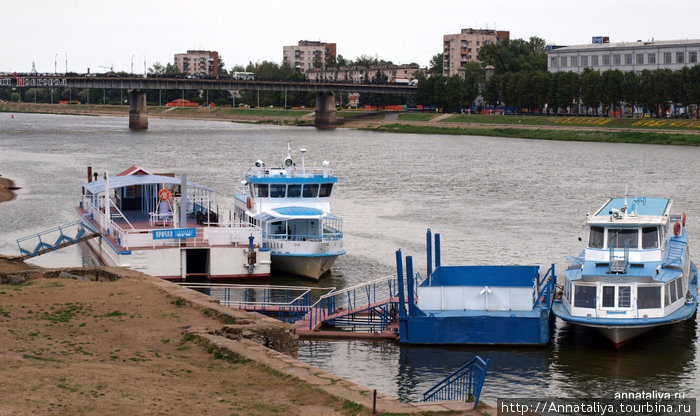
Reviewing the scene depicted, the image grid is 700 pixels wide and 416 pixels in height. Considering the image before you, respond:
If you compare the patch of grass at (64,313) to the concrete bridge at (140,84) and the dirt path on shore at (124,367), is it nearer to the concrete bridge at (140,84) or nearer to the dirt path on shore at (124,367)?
Result: the dirt path on shore at (124,367)

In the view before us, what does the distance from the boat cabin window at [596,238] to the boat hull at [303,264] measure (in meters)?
12.8

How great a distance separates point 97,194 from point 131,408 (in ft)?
112

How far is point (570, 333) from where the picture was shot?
109 ft

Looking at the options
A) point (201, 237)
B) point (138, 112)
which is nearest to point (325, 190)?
point (201, 237)

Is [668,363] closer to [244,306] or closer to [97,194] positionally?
[244,306]

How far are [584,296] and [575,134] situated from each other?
4863 inches

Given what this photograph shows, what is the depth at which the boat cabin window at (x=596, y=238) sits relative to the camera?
3334 cm

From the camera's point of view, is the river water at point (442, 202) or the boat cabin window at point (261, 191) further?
the boat cabin window at point (261, 191)

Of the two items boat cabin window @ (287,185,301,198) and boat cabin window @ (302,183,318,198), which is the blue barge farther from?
boat cabin window @ (287,185,301,198)

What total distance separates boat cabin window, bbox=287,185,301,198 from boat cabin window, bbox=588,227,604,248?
15639mm

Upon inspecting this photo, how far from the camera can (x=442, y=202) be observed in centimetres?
7262

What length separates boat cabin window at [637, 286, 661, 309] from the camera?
30875mm

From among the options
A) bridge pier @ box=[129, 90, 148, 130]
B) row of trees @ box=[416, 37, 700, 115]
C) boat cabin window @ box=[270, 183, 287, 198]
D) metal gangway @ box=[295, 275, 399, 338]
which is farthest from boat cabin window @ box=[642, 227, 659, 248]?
bridge pier @ box=[129, 90, 148, 130]

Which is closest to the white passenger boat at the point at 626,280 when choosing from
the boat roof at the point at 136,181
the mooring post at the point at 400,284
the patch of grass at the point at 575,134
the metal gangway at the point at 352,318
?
the mooring post at the point at 400,284
